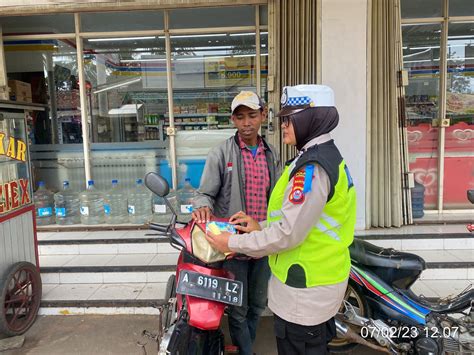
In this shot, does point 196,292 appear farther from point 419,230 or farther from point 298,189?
point 419,230

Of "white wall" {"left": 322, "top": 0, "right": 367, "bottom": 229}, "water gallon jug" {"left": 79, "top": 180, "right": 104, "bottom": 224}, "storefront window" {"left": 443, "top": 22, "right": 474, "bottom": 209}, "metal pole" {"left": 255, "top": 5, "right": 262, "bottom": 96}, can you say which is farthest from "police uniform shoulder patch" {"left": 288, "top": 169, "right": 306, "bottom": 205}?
"storefront window" {"left": 443, "top": 22, "right": 474, "bottom": 209}

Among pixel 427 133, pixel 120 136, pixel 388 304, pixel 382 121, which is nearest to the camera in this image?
pixel 388 304

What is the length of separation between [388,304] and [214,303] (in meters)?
1.14

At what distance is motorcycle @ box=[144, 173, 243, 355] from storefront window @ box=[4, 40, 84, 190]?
12.7 ft

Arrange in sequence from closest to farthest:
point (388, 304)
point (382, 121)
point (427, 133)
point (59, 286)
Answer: point (388, 304), point (59, 286), point (382, 121), point (427, 133)

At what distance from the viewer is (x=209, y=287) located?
191 cm

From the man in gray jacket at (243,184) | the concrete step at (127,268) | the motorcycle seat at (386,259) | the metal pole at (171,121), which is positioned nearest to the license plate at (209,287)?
the man in gray jacket at (243,184)

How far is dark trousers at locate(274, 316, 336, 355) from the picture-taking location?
1.61m

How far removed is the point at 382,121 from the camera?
4.17 meters

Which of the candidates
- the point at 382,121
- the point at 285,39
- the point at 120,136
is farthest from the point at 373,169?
the point at 120,136

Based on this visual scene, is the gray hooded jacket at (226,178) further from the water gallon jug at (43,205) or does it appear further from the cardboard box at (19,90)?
the cardboard box at (19,90)

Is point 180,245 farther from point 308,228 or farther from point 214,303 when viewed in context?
point 308,228

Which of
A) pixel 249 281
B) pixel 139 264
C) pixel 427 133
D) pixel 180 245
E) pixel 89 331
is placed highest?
pixel 427 133

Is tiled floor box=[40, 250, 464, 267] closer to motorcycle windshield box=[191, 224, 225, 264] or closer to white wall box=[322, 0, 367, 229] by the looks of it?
white wall box=[322, 0, 367, 229]
